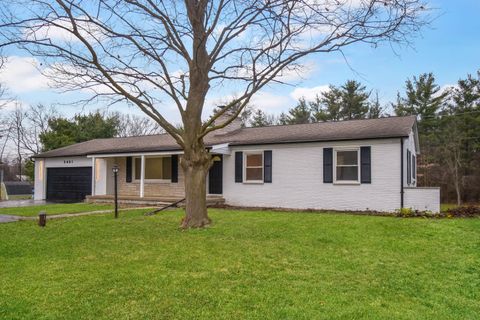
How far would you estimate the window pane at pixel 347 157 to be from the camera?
14220mm

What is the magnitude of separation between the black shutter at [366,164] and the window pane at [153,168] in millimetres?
9719

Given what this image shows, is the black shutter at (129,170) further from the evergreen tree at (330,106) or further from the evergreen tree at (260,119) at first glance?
the evergreen tree at (260,119)

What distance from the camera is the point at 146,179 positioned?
63.8 feet

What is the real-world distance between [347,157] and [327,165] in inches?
30.4

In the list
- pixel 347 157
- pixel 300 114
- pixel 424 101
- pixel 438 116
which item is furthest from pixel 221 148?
pixel 300 114

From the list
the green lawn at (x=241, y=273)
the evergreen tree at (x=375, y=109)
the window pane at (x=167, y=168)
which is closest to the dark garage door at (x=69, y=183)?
Result: the window pane at (x=167, y=168)

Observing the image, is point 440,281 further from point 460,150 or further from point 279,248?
point 460,150

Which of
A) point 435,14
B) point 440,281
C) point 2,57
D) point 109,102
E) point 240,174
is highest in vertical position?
point 435,14

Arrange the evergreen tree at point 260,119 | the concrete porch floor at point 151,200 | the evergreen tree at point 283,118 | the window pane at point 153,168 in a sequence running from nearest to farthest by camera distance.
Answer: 1. the concrete porch floor at point 151,200
2. the window pane at point 153,168
3. the evergreen tree at point 283,118
4. the evergreen tree at point 260,119

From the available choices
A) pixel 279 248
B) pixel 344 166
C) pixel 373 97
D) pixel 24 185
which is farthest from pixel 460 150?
pixel 24 185

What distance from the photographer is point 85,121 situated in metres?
32.8

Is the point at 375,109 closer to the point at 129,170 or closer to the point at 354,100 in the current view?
the point at 354,100

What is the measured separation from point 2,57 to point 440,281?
8.82 m

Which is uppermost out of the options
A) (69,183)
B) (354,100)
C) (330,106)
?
(354,100)
